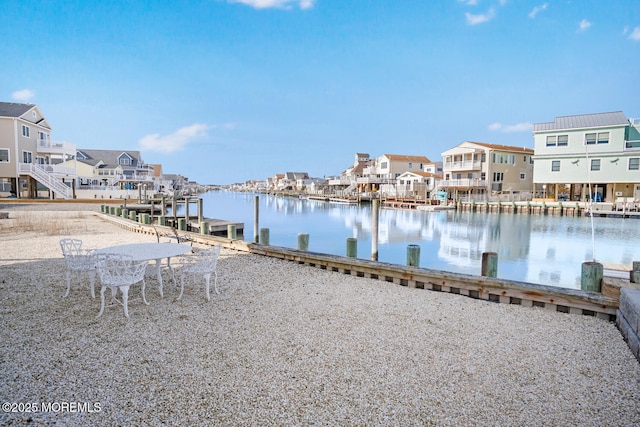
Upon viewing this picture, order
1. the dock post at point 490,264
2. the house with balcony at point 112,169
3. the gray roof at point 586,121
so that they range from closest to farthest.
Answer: the dock post at point 490,264 → the gray roof at point 586,121 → the house with balcony at point 112,169

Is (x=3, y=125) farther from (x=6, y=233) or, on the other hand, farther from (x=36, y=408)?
(x=36, y=408)

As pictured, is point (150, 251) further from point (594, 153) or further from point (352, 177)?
point (352, 177)

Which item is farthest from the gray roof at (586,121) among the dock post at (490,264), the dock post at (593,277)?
the dock post at (593,277)

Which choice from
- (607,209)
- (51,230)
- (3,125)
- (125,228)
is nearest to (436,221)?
(607,209)

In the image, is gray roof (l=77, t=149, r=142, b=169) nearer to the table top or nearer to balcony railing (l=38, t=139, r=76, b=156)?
balcony railing (l=38, t=139, r=76, b=156)

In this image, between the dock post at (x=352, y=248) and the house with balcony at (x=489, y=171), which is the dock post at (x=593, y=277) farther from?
the house with balcony at (x=489, y=171)

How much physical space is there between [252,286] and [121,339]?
10.7 ft

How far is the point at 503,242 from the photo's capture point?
24125 millimetres

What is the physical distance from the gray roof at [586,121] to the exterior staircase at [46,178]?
5433 cm

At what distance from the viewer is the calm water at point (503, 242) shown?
16938 mm

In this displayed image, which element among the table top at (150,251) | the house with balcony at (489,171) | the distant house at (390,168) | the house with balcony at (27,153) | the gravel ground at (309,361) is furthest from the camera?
the distant house at (390,168)

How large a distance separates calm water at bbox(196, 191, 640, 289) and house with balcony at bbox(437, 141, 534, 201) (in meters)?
10.4

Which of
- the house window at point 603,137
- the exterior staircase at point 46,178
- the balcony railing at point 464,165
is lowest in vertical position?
the exterior staircase at point 46,178

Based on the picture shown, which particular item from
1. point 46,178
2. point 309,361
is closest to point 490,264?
point 309,361
